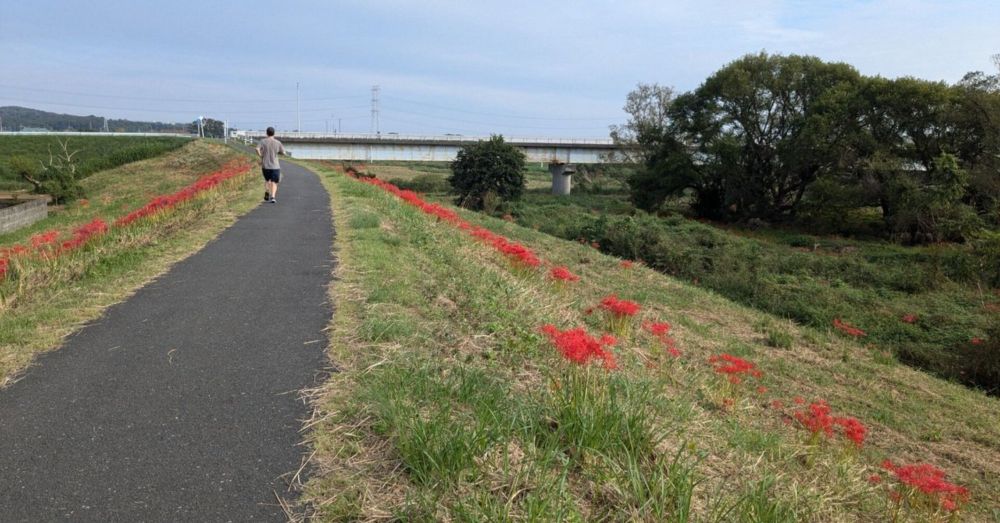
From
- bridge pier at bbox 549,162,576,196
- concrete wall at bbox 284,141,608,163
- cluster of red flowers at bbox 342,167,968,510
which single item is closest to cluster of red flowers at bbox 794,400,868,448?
cluster of red flowers at bbox 342,167,968,510

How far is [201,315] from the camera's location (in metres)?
5.58

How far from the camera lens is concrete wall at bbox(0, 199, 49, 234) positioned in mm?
22672

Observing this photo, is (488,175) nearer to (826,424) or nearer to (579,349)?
(826,424)

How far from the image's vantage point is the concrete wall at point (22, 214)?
2267cm

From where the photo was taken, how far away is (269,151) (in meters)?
13.4

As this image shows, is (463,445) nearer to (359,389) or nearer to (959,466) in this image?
(359,389)

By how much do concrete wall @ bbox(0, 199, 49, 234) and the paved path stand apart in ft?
71.6

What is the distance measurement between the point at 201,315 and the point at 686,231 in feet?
83.6

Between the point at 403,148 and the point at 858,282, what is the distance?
4859 cm

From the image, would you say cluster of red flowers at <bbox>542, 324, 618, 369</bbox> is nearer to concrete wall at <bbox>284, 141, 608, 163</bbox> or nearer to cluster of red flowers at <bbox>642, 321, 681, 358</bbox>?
cluster of red flowers at <bbox>642, 321, 681, 358</bbox>

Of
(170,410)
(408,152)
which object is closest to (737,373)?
(170,410)

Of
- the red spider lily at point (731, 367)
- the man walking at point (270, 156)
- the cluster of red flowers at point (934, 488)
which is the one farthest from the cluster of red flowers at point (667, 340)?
the man walking at point (270, 156)

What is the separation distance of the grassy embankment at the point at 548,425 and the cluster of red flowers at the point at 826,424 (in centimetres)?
14

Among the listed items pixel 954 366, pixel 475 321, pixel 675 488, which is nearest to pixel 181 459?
pixel 675 488
